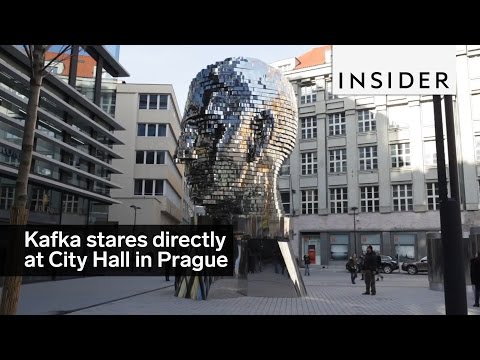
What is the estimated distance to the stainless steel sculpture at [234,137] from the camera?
40.5ft

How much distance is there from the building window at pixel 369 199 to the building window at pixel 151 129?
66.1 feet

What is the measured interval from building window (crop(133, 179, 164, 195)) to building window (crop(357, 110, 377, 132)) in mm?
20541

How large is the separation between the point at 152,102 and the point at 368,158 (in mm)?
21823

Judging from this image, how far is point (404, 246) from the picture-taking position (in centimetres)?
4256

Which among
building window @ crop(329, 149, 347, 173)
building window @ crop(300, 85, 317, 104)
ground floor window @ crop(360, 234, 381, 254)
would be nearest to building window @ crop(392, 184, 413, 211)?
ground floor window @ crop(360, 234, 381, 254)

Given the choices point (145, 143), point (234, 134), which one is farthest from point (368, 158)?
point (234, 134)

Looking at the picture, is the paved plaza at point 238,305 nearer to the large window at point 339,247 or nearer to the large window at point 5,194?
the large window at point 5,194

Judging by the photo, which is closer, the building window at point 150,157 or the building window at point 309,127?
the building window at point 150,157

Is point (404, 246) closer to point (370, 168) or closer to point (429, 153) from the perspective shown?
point (370, 168)

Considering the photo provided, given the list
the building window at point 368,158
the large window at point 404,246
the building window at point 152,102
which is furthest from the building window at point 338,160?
the building window at point 152,102

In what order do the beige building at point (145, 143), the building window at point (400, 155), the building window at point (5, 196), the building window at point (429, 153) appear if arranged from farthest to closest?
the building window at point (400, 155) → the beige building at point (145, 143) → the building window at point (429, 153) → the building window at point (5, 196)

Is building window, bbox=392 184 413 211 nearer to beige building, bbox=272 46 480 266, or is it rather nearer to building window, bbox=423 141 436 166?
beige building, bbox=272 46 480 266

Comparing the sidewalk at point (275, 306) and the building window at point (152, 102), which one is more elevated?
the building window at point (152, 102)
